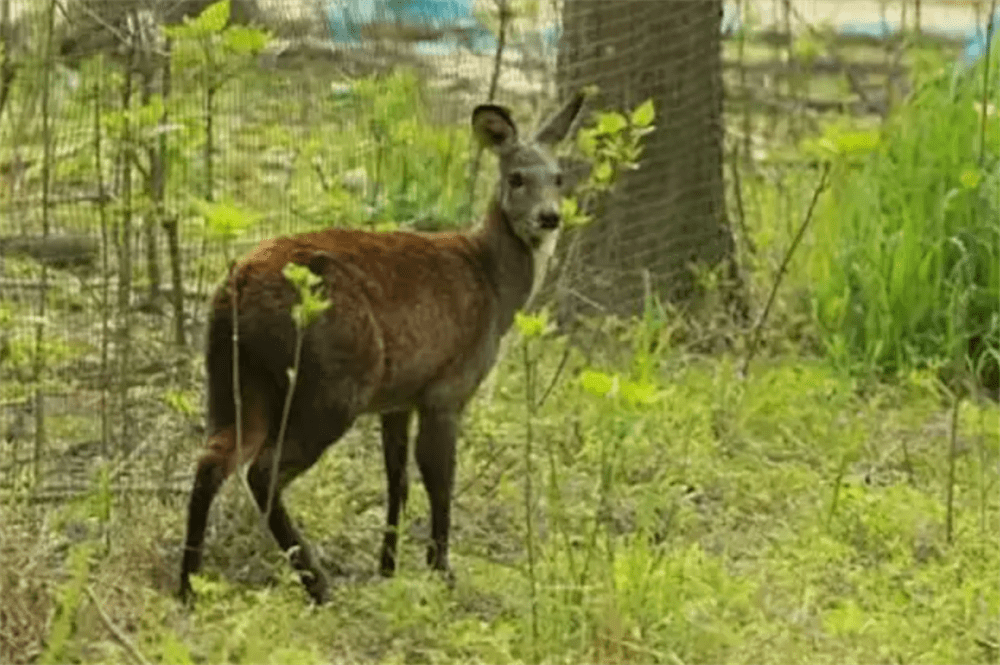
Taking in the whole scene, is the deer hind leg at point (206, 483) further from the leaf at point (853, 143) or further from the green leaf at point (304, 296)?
the leaf at point (853, 143)

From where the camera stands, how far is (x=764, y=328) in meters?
11.5

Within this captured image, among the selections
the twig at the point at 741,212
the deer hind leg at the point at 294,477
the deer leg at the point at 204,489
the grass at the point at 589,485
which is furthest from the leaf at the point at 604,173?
the twig at the point at 741,212

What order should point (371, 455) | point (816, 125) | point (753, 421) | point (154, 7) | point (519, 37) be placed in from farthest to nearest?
point (816, 125) < point (519, 37) < point (753, 421) < point (371, 455) < point (154, 7)

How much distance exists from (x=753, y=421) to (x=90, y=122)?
2648mm

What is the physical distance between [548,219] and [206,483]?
1637 millimetres

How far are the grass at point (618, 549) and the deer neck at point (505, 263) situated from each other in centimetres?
52

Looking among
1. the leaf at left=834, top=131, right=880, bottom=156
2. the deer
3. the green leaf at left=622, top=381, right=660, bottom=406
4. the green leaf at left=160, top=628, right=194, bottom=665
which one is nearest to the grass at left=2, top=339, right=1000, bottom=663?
the green leaf at left=160, top=628, right=194, bottom=665

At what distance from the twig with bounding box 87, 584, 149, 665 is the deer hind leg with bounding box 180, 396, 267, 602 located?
670 millimetres

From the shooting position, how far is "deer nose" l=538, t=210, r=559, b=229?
884 centimetres

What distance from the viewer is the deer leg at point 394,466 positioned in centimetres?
840

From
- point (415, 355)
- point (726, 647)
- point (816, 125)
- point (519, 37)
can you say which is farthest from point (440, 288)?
point (816, 125)

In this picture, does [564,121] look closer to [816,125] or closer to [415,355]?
[415,355]

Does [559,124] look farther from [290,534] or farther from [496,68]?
[290,534]

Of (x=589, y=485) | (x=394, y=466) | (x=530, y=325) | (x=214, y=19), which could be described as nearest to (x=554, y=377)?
(x=589, y=485)
